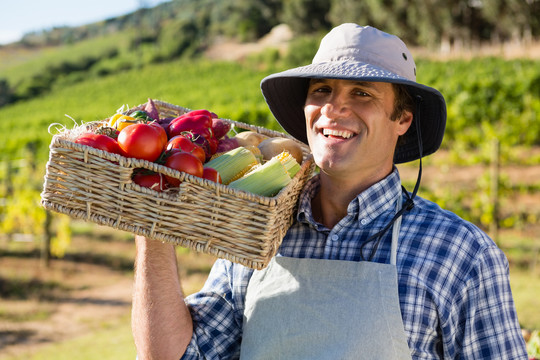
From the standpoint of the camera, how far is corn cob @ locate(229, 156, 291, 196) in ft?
5.40

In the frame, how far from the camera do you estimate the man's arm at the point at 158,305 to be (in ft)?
5.90

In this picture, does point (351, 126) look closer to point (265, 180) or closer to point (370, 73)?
point (370, 73)

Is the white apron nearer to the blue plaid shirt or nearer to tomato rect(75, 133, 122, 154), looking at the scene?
the blue plaid shirt

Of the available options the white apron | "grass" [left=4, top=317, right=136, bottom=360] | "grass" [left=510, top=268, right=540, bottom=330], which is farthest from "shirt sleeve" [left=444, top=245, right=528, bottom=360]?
"grass" [left=4, top=317, right=136, bottom=360]

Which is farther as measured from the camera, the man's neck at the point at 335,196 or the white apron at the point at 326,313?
the man's neck at the point at 335,196

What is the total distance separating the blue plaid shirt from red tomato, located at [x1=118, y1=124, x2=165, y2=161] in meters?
0.57

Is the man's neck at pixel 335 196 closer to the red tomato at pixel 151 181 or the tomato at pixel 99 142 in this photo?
the red tomato at pixel 151 181

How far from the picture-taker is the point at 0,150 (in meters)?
20.0

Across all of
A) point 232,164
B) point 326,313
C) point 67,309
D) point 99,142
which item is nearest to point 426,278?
point 326,313

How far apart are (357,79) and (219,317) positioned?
91 cm

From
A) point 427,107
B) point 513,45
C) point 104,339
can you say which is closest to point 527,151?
point 104,339

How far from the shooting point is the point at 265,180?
1661mm

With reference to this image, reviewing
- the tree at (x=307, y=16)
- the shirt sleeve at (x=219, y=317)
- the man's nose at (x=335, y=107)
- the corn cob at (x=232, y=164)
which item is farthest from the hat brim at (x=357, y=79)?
the tree at (x=307, y=16)

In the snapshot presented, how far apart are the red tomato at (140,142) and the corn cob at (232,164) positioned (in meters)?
0.19
